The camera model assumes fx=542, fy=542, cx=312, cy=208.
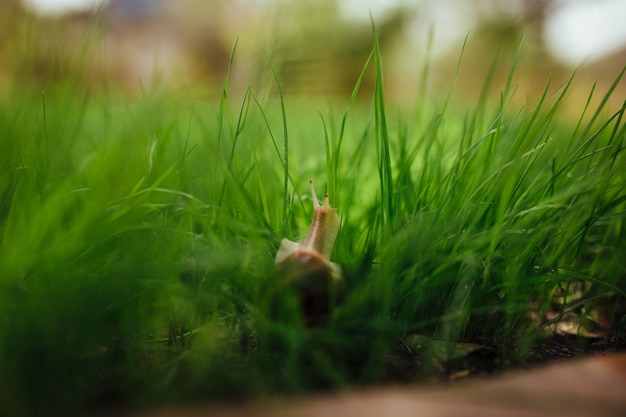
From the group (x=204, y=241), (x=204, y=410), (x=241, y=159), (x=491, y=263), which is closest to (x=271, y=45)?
(x=241, y=159)

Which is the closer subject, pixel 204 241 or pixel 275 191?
pixel 204 241

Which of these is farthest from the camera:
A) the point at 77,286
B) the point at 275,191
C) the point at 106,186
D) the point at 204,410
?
the point at 275,191

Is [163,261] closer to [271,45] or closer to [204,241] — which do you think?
[204,241]

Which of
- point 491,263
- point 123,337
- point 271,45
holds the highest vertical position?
point 271,45

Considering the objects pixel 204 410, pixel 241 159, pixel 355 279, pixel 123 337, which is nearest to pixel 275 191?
pixel 241 159

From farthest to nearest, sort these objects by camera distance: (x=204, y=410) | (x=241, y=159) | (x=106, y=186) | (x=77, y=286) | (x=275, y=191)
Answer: (x=241, y=159), (x=275, y=191), (x=106, y=186), (x=77, y=286), (x=204, y=410)

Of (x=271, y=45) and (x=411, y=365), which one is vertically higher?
(x=271, y=45)
